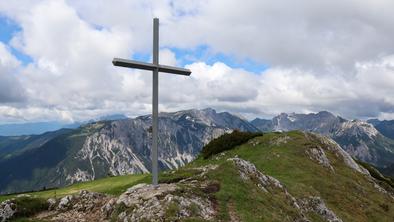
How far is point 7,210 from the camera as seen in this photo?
2820 centimetres

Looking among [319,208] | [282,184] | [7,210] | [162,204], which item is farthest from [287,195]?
[7,210]

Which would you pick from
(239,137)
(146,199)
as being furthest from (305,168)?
(146,199)

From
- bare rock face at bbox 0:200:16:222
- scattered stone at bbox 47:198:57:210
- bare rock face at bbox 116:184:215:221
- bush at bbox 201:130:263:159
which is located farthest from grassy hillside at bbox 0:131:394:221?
bare rock face at bbox 0:200:16:222

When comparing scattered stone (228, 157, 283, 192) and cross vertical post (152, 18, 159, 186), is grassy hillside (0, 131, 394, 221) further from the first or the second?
cross vertical post (152, 18, 159, 186)

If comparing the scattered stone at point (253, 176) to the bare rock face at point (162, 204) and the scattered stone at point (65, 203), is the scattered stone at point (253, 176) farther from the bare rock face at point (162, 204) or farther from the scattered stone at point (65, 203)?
the scattered stone at point (65, 203)

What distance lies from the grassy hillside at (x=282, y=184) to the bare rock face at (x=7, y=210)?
26.3 feet

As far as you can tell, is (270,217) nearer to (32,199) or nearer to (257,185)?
(257,185)

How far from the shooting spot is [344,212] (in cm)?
4456

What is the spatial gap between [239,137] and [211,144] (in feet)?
16.7

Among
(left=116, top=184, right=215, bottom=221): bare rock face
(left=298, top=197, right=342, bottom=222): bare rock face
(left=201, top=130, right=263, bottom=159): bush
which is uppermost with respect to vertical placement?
(left=201, top=130, right=263, bottom=159): bush

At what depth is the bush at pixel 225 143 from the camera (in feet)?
217

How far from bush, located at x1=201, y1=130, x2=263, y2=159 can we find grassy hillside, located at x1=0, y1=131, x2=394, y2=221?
47.5 inches

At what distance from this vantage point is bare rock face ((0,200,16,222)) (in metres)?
27.8

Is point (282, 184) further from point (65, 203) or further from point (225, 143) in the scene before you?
point (225, 143)
